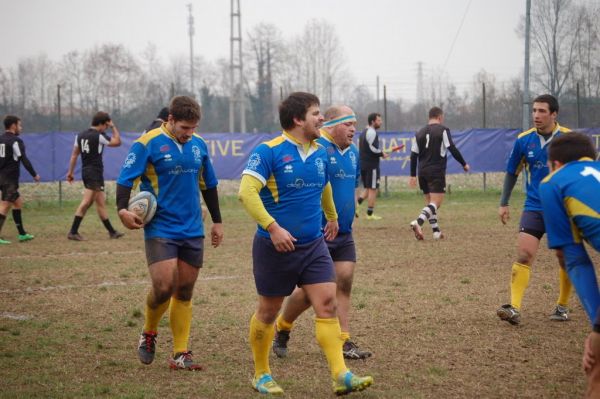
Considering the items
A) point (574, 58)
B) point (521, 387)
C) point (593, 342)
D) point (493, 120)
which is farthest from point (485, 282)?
point (574, 58)

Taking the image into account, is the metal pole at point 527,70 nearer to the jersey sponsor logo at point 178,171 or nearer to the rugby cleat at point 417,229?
the rugby cleat at point 417,229

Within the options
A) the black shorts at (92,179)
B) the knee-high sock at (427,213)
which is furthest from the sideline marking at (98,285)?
the black shorts at (92,179)

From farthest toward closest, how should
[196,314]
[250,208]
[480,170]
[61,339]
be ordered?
[480,170], [196,314], [61,339], [250,208]

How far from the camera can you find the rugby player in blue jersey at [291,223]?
5.31m

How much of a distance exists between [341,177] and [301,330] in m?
1.75

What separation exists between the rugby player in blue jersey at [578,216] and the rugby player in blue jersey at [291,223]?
168 centimetres

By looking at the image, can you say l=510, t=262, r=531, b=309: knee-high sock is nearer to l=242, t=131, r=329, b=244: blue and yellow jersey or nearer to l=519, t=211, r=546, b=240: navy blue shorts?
l=519, t=211, r=546, b=240: navy blue shorts

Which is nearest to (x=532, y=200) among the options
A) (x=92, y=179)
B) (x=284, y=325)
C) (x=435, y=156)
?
(x=284, y=325)

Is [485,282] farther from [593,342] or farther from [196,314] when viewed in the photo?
[593,342]

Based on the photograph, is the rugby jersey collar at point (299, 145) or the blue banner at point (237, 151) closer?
the rugby jersey collar at point (299, 145)

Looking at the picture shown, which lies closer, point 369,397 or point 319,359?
point 369,397

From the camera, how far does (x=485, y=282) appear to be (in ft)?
31.9

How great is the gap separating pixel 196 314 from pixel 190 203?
7.53 ft

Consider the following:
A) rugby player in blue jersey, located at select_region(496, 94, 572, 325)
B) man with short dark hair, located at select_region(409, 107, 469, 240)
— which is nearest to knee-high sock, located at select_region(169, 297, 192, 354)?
rugby player in blue jersey, located at select_region(496, 94, 572, 325)
